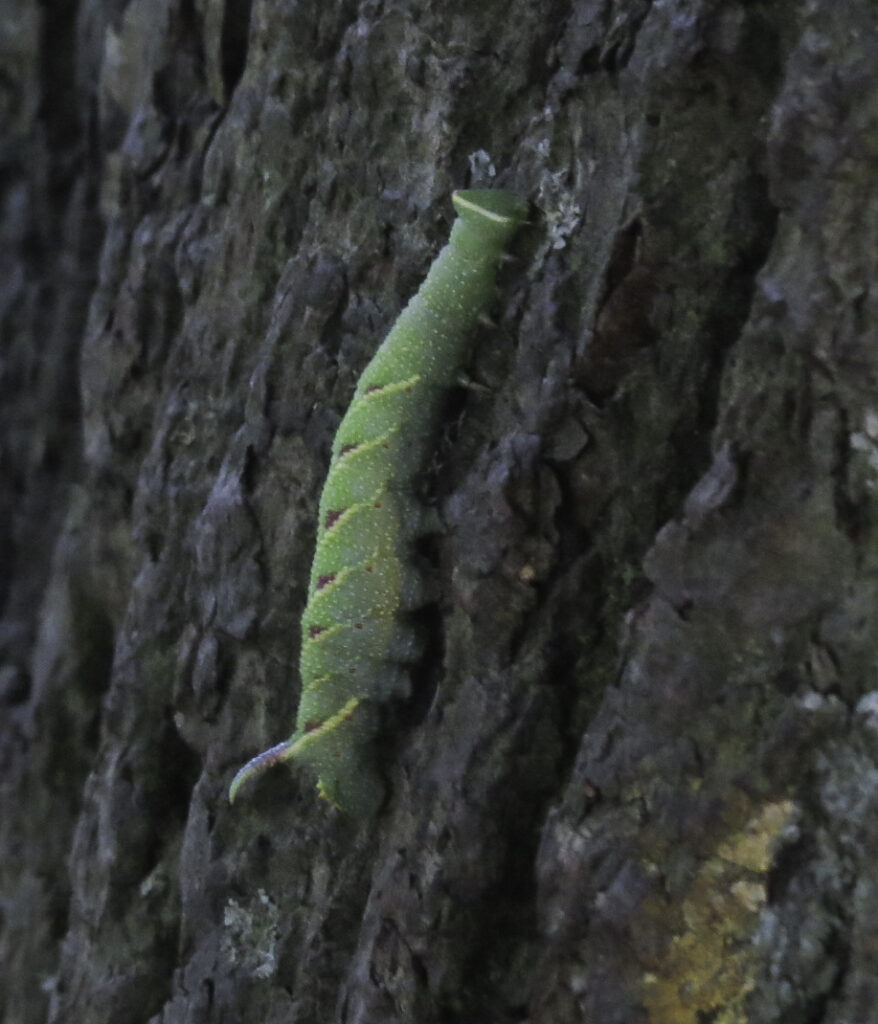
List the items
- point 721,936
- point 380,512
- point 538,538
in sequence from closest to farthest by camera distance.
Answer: point 721,936
point 538,538
point 380,512

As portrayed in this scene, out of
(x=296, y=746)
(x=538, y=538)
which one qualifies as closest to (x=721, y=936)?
(x=538, y=538)

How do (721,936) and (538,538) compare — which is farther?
(538,538)

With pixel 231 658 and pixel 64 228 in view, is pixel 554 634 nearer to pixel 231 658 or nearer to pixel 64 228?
pixel 231 658

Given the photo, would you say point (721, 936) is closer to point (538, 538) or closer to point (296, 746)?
point (538, 538)

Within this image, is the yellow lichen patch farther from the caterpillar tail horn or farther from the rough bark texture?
the caterpillar tail horn

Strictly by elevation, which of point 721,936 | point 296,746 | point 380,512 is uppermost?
point 380,512

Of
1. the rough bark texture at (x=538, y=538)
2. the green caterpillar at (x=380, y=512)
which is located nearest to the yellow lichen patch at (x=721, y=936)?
the rough bark texture at (x=538, y=538)

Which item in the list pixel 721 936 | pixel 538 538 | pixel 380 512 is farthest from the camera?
pixel 380 512
